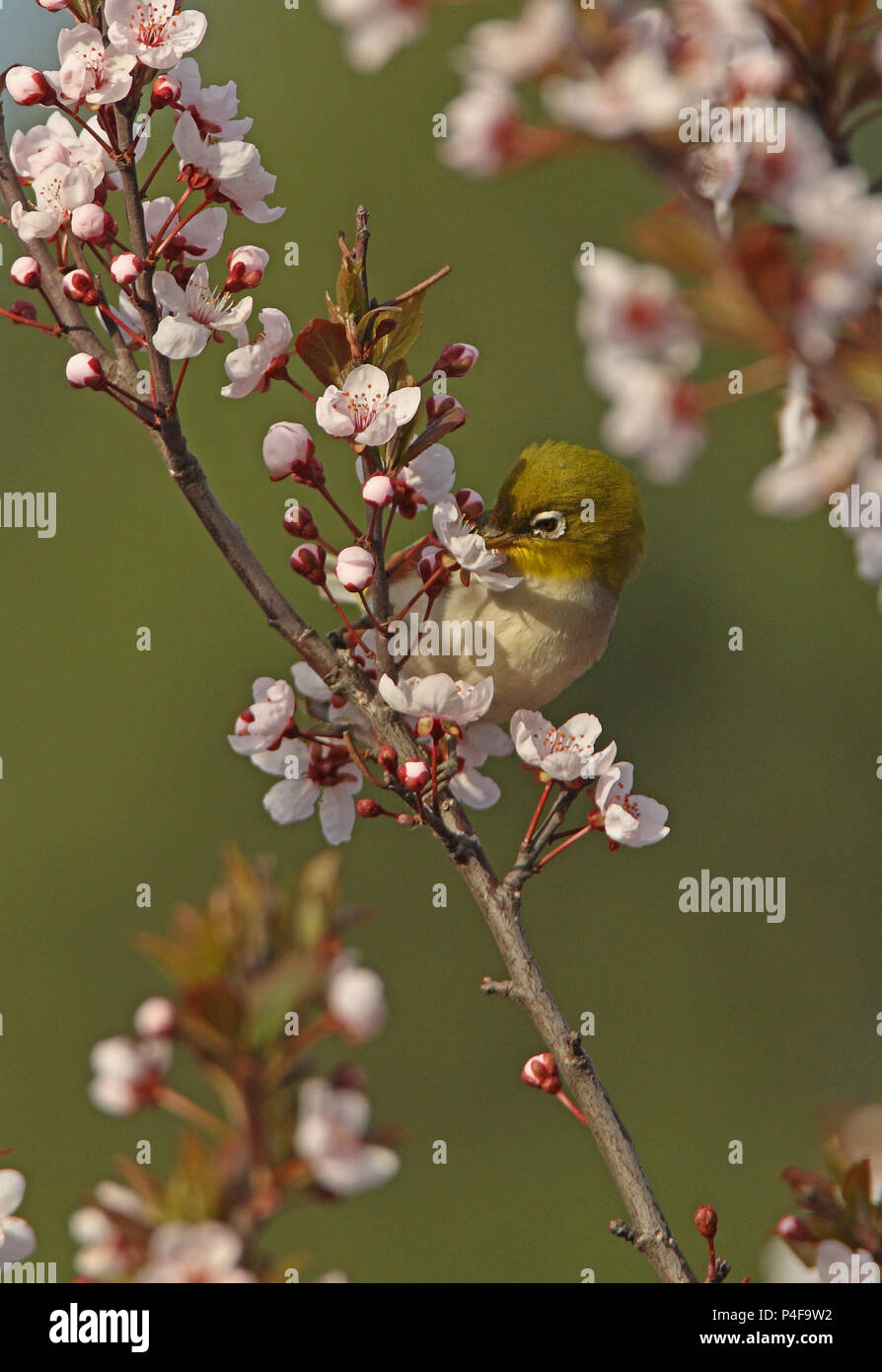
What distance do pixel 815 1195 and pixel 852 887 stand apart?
8712 millimetres

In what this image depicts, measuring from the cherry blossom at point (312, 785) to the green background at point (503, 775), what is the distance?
5.14 m

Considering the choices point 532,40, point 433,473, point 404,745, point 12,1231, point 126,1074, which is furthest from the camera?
point 433,473

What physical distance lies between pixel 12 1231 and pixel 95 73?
92 cm

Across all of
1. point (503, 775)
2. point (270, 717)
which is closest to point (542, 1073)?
point (270, 717)

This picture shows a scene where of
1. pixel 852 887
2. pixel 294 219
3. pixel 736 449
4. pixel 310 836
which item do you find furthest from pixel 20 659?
pixel 852 887

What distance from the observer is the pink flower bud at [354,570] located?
1.22 metres

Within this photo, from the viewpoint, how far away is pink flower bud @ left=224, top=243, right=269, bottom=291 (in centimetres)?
125

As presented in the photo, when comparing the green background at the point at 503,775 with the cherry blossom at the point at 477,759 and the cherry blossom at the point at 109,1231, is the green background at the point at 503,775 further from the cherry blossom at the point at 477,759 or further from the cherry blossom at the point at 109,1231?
the cherry blossom at the point at 109,1231

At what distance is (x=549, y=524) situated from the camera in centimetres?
201

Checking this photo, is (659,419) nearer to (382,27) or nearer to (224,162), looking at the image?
(382,27)

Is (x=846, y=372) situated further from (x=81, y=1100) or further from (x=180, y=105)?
(x=81, y=1100)

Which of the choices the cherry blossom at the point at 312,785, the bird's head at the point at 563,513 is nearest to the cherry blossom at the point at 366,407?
the cherry blossom at the point at 312,785

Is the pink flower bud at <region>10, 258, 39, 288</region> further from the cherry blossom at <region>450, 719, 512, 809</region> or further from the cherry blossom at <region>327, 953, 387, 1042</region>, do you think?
the cherry blossom at <region>327, 953, 387, 1042</region>

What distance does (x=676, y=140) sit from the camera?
21.7 inches
